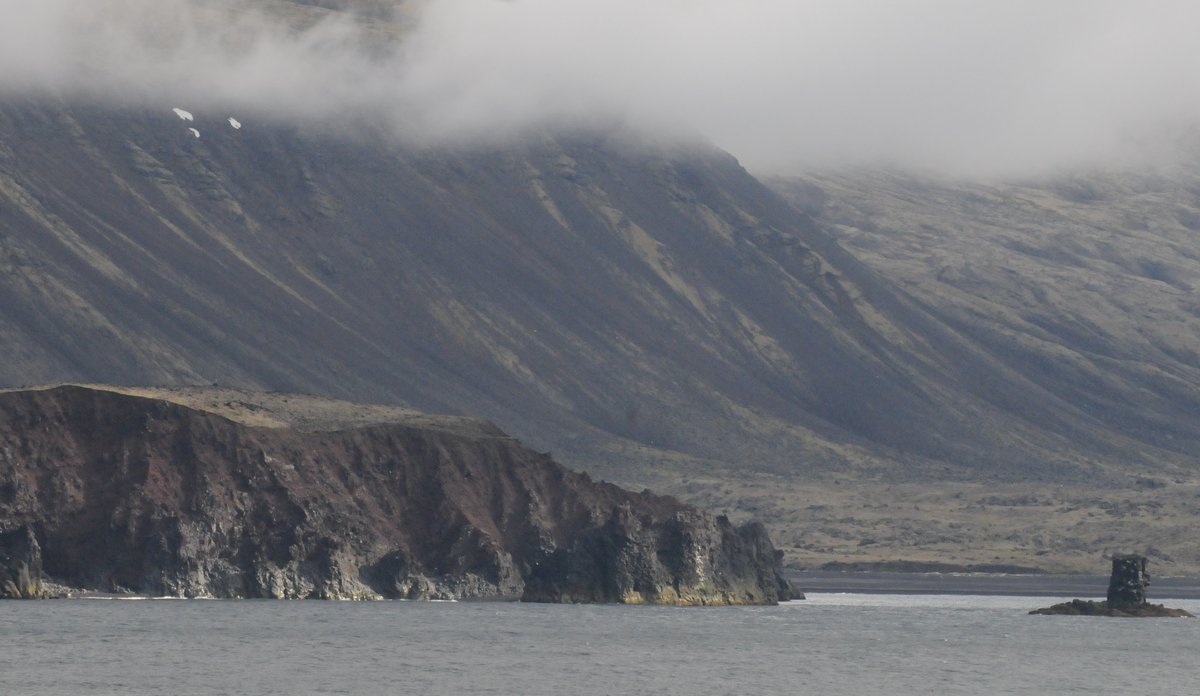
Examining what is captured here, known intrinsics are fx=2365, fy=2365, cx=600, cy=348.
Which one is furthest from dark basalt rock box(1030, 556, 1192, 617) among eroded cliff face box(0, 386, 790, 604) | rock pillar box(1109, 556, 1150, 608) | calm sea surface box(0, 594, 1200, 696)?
eroded cliff face box(0, 386, 790, 604)

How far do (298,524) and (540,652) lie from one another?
4173 cm

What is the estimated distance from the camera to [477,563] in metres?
188

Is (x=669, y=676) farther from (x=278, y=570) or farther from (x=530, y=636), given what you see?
(x=278, y=570)

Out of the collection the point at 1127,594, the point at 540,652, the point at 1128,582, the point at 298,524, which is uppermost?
the point at 1128,582

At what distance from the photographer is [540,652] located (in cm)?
13912

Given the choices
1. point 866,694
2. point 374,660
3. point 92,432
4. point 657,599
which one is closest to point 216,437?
point 92,432

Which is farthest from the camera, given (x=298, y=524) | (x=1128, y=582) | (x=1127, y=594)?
(x=1128, y=582)

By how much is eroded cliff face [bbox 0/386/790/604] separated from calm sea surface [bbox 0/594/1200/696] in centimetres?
306

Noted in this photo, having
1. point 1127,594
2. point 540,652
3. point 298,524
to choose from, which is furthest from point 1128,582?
point 540,652

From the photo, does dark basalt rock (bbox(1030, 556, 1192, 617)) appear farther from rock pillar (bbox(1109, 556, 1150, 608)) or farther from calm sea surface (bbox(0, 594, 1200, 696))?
calm sea surface (bbox(0, 594, 1200, 696))

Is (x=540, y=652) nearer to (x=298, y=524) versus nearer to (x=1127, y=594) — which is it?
(x=298, y=524)

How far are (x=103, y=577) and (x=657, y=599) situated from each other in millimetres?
42460

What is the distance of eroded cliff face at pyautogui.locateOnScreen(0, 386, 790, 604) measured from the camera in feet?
552

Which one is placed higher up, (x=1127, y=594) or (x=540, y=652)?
(x=1127, y=594)
